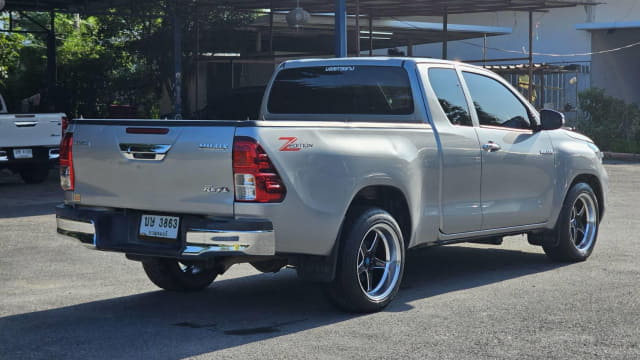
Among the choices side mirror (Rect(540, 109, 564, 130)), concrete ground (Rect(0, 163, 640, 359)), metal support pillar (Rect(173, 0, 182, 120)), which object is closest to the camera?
concrete ground (Rect(0, 163, 640, 359))

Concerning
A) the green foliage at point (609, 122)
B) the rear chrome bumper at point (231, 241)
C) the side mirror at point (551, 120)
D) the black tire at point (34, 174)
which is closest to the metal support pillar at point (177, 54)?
the black tire at point (34, 174)

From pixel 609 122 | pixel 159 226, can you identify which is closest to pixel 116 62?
pixel 609 122

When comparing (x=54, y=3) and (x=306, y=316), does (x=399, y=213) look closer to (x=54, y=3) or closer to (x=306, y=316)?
(x=306, y=316)

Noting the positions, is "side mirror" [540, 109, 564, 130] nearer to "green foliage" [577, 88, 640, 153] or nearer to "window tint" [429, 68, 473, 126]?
"window tint" [429, 68, 473, 126]

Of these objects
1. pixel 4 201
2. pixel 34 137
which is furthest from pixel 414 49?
pixel 4 201

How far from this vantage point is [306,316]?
24.4 ft

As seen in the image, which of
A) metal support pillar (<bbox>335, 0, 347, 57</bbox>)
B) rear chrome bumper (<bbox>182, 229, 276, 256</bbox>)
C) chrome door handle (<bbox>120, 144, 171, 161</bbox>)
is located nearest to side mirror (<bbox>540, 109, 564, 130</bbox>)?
rear chrome bumper (<bbox>182, 229, 276, 256</bbox>)

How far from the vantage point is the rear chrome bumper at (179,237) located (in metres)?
6.64

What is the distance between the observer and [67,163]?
24.8 ft

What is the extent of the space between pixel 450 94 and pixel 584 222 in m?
2.50

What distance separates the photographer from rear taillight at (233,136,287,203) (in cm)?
664

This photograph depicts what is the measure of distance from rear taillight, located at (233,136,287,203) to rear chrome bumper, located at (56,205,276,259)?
18 centimetres

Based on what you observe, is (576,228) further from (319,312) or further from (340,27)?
(340,27)

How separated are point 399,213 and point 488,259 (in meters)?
2.60
